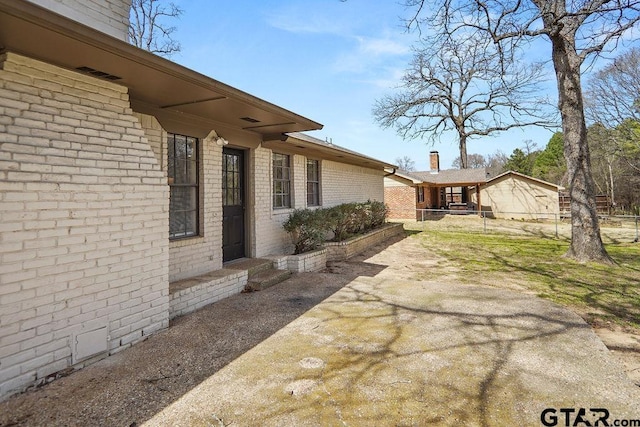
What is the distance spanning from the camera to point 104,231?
10.5 feet

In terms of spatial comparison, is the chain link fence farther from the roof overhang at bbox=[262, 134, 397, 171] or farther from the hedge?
the roof overhang at bbox=[262, 134, 397, 171]

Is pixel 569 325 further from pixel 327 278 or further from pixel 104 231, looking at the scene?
pixel 104 231

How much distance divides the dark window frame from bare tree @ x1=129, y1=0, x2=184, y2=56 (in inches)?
546

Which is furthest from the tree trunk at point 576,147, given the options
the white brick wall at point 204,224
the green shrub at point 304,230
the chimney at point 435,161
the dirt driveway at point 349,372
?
the chimney at point 435,161

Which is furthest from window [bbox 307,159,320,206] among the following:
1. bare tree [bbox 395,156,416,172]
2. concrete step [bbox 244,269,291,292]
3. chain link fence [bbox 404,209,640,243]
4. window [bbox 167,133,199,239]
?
bare tree [bbox 395,156,416,172]

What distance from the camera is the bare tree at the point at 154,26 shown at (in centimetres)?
1714

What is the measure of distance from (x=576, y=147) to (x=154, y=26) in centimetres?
2048

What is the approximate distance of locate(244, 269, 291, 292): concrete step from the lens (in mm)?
5445

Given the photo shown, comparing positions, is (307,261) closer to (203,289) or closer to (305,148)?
(203,289)

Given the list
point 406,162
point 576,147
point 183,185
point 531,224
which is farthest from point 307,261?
point 406,162

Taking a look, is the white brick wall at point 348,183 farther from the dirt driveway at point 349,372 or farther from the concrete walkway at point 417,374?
the concrete walkway at point 417,374

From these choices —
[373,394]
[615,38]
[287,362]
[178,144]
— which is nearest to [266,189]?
[178,144]

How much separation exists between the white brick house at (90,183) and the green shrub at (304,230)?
7.84 ft

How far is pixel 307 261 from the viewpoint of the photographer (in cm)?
693
